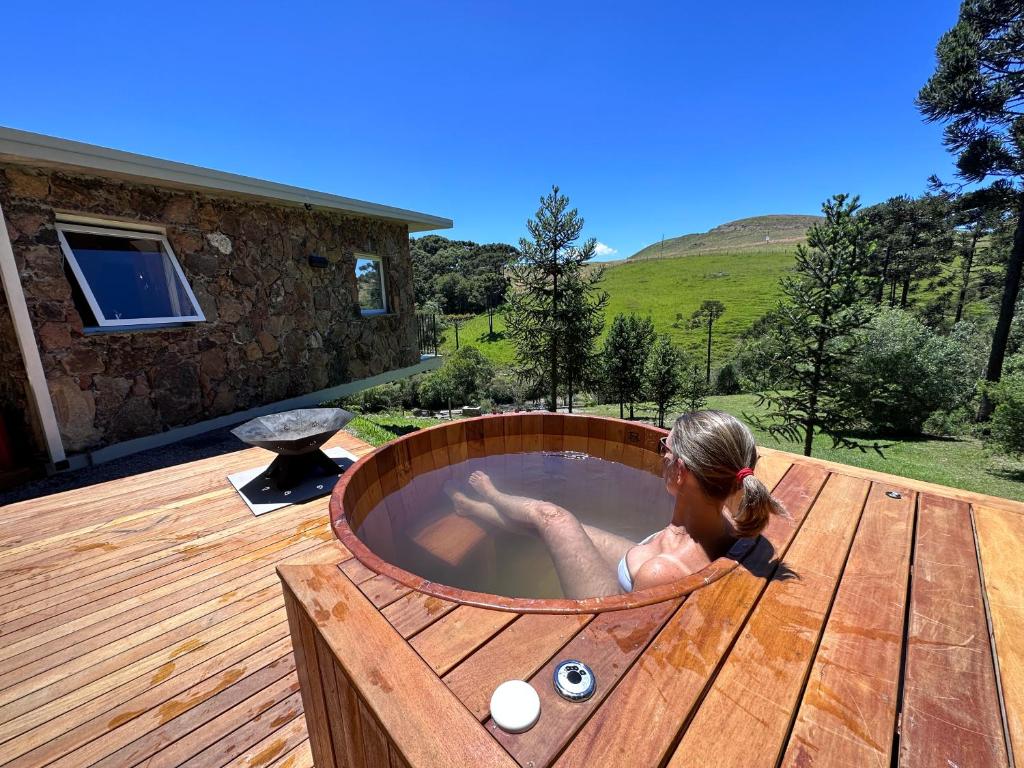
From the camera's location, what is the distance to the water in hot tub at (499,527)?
197 cm

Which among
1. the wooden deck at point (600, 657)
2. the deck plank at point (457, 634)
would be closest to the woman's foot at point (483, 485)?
the wooden deck at point (600, 657)

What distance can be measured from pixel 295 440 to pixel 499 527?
1.31 meters

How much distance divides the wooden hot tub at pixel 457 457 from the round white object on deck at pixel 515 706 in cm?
34

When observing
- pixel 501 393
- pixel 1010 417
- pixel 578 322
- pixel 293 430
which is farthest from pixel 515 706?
pixel 501 393

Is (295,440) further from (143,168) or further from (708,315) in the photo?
(708,315)

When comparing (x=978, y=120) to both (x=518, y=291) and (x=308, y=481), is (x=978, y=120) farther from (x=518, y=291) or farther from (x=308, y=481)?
(x=308, y=481)

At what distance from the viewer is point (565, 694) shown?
0.78 metres

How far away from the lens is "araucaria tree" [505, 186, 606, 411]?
26.2 feet

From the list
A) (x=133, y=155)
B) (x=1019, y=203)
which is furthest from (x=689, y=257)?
(x=133, y=155)

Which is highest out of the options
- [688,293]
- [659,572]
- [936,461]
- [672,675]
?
[688,293]

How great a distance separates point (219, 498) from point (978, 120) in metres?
14.7

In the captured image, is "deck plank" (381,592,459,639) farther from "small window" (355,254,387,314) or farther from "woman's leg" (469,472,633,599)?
"small window" (355,254,387,314)

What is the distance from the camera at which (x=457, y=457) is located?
2.67 m

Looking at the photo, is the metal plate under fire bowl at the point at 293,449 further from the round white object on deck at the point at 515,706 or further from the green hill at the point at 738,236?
the green hill at the point at 738,236
